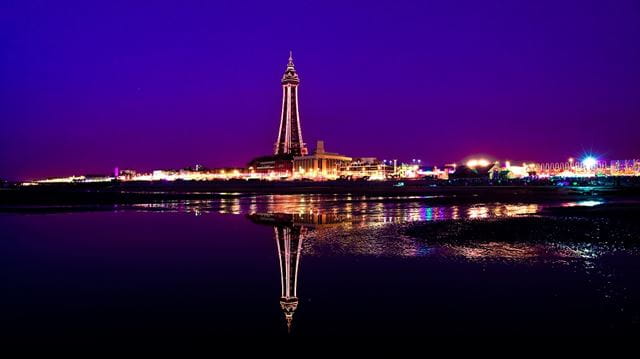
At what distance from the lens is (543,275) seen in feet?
34.9

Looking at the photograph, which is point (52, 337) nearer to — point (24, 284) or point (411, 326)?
point (24, 284)

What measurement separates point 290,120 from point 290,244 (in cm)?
16484

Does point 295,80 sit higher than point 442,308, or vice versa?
point 295,80

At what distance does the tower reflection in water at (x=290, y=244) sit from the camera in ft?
29.1

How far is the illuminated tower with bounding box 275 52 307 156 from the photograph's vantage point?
17725cm

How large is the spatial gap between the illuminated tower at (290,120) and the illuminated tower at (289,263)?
159 metres

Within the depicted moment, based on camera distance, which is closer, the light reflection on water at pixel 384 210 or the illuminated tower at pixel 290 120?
the light reflection on water at pixel 384 210

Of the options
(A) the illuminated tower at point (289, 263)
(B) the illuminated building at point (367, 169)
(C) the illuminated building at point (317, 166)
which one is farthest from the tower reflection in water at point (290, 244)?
(C) the illuminated building at point (317, 166)

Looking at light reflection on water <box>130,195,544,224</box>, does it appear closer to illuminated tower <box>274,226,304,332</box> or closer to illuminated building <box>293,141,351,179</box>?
illuminated tower <box>274,226,304,332</box>

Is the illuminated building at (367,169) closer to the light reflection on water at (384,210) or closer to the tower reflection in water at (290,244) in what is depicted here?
the light reflection on water at (384,210)

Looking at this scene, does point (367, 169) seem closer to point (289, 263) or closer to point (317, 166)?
point (317, 166)

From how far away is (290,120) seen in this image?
179 metres

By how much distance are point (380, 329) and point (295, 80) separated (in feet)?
591

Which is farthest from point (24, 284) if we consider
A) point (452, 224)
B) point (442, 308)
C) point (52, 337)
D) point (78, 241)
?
point (452, 224)
